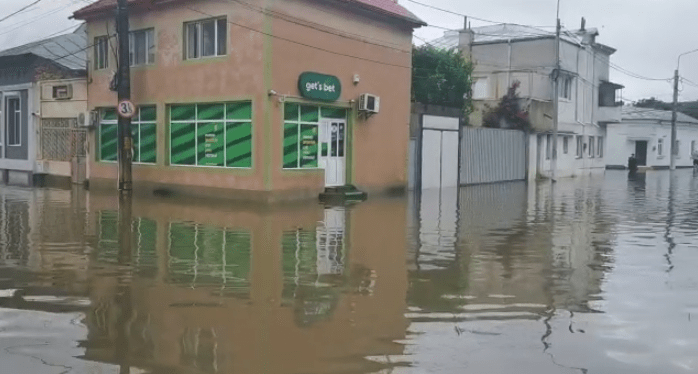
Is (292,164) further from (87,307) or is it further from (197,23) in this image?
(87,307)

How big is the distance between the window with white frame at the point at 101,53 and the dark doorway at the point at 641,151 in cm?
4721

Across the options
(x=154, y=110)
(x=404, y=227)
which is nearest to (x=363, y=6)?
(x=154, y=110)

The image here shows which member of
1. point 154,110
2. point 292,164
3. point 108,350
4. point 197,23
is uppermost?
point 197,23

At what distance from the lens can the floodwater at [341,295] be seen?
19.1 feet

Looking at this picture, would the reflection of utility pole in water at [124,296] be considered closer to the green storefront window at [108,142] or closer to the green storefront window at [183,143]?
the green storefront window at [183,143]

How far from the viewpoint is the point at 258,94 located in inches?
771

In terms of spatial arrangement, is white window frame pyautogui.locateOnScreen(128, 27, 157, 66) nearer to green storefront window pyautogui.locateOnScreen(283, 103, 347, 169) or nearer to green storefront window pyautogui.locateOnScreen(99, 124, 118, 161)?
green storefront window pyautogui.locateOnScreen(99, 124, 118, 161)

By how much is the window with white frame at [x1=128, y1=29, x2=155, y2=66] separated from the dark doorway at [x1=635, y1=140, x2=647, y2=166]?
155ft

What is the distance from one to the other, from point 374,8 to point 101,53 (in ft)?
32.7

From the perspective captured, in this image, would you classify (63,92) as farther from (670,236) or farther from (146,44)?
(670,236)

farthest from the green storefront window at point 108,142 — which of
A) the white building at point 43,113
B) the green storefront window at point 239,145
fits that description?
Answer: the green storefront window at point 239,145

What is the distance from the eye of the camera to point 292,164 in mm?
20609

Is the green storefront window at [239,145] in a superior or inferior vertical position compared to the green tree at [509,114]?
inferior

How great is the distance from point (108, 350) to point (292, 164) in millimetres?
14903
